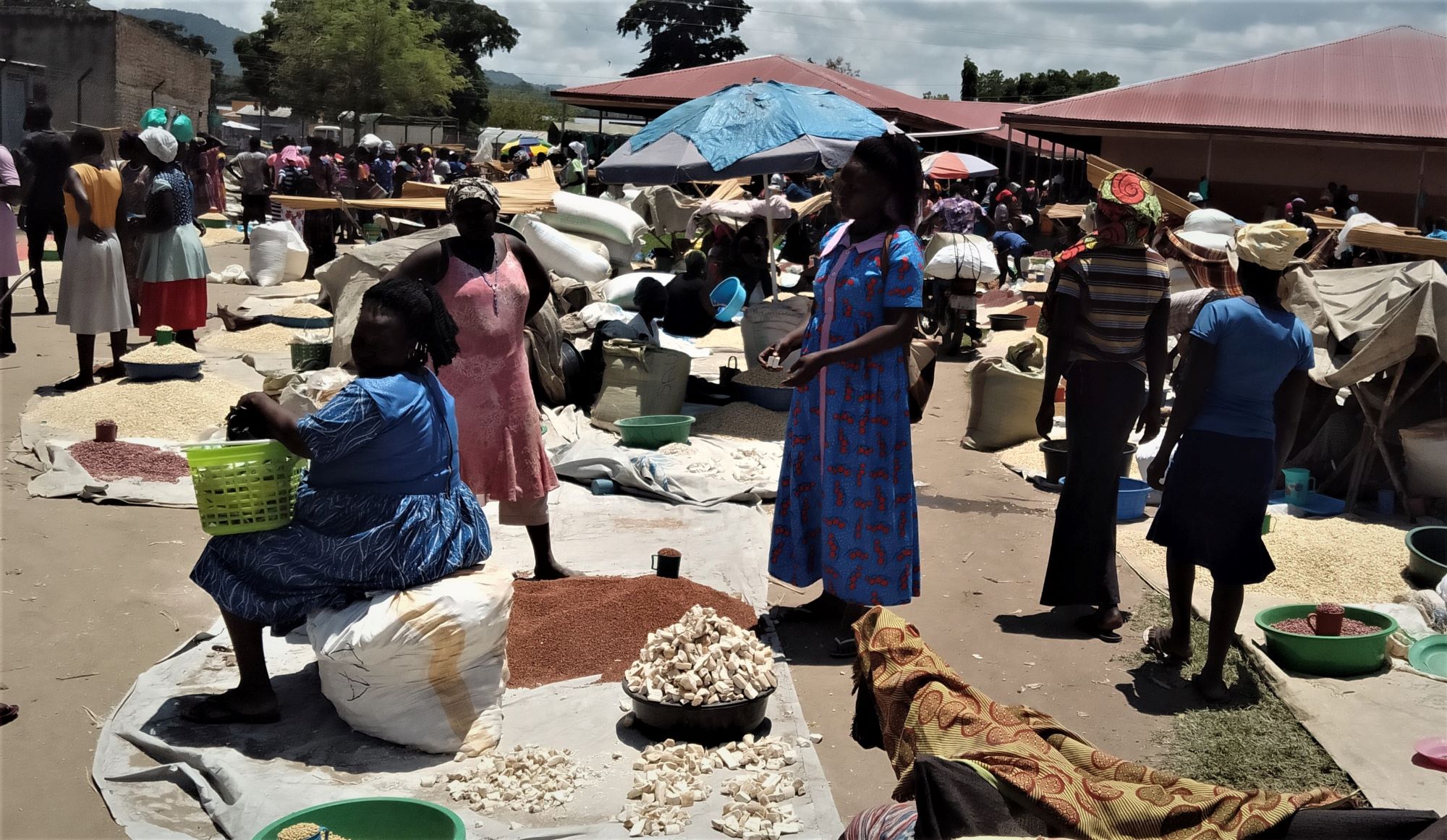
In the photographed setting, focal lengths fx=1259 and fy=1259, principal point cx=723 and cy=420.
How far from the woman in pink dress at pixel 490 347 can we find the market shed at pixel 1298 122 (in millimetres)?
16440

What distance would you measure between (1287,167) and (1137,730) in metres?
19.7

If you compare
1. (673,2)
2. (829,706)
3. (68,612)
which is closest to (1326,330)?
(829,706)

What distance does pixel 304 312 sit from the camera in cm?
1234

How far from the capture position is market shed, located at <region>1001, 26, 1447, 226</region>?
19.3 metres

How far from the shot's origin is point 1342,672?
4.67m

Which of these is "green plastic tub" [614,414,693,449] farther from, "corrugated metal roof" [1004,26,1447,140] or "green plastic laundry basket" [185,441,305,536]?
"corrugated metal roof" [1004,26,1447,140]

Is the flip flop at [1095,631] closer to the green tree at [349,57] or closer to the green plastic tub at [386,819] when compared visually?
the green plastic tub at [386,819]

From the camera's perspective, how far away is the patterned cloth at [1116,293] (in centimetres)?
476

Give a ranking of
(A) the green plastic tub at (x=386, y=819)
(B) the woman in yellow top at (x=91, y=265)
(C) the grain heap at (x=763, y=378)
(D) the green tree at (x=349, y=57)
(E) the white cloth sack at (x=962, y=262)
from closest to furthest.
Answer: (A) the green plastic tub at (x=386, y=819) → (B) the woman in yellow top at (x=91, y=265) → (C) the grain heap at (x=763, y=378) → (E) the white cloth sack at (x=962, y=262) → (D) the green tree at (x=349, y=57)

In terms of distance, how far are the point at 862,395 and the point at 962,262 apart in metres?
7.99

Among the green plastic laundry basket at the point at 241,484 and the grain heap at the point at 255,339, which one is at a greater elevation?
the green plastic laundry basket at the point at 241,484

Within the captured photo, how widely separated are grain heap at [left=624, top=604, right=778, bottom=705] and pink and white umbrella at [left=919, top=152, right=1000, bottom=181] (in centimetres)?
1855

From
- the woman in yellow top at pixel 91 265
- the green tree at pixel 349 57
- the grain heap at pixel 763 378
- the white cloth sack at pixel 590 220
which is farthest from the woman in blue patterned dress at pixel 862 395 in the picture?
the green tree at pixel 349 57

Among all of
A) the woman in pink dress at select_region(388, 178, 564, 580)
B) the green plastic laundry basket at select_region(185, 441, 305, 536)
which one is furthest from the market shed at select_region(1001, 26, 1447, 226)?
the green plastic laundry basket at select_region(185, 441, 305, 536)
